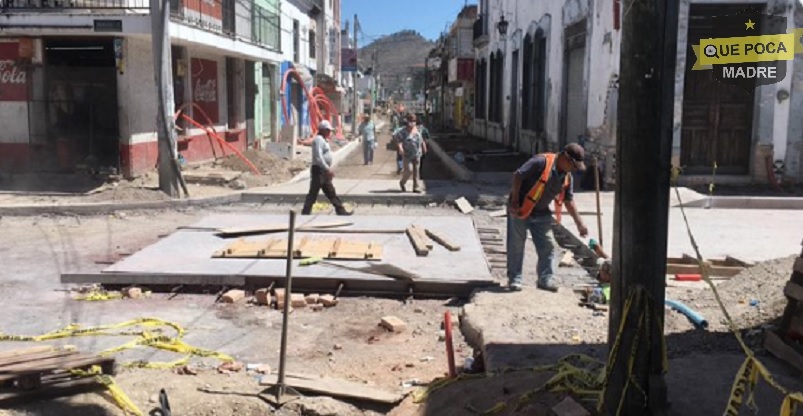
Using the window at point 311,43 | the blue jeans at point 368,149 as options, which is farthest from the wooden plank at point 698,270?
the window at point 311,43

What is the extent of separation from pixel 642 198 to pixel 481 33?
112 ft

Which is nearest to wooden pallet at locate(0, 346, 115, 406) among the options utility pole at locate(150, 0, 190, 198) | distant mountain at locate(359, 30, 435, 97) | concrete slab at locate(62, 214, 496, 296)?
concrete slab at locate(62, 214, 496, 296)

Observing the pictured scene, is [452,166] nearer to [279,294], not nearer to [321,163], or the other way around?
[321,163]

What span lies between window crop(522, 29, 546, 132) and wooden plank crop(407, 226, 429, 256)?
12907 millimetres

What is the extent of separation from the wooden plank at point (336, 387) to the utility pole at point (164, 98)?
9733 mm

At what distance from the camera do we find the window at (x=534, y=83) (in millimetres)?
22500

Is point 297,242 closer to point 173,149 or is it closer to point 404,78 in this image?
point 173,149

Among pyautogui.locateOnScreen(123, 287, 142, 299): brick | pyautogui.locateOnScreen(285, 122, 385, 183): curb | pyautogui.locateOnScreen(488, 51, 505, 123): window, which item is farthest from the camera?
pyautogui.locateOnScreen(488, 51, 505, 123): window

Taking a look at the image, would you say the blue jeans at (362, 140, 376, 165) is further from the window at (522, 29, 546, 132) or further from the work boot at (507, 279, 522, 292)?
the work boot at (507, 279, 522, 292)

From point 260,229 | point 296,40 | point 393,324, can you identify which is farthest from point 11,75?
point 296,40

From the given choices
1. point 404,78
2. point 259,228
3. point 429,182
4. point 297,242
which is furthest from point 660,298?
point 404,78

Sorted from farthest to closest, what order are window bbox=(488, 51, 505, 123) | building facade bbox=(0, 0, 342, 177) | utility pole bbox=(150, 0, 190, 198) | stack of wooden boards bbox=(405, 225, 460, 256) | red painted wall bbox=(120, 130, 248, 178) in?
window bbox=(488, 51, 505, 123) < red painted wall bbox=(120, 130, 248, 178) < building facade bbox=(0, 0, 342, 177) < utility pole bbox=(150, 0, 190, 198) < stack of wooden boards bbox=(405, 225, 460, 256)

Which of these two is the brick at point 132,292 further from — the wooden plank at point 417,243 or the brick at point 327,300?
the wooden plank at point 417,243

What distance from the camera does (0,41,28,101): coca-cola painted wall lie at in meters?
15.8
